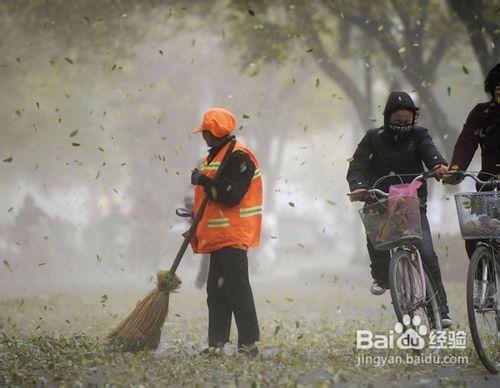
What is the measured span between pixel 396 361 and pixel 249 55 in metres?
14.1

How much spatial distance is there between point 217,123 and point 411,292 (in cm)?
199

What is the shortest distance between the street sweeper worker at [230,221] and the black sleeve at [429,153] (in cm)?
131

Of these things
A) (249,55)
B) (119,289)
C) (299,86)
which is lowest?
(119,289)

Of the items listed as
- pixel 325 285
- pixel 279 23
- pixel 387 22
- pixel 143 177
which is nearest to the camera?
pixel 387 22

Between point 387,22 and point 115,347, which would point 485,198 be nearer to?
point 115,347

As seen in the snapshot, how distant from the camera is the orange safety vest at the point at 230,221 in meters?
7.29

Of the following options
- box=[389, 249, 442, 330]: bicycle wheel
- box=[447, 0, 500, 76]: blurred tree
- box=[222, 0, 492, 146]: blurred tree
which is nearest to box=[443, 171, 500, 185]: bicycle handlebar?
box=[389, 249, 442, 330]: bicycle wheel

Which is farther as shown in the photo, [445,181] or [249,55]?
[249,55]

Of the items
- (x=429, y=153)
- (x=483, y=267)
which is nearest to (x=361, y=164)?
(x=429, y=153)

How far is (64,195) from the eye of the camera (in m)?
48.6

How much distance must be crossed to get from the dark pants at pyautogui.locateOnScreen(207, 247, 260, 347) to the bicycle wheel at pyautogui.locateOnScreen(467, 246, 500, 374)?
5.83ft

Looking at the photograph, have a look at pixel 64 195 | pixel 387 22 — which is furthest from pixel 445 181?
pixel 64 195

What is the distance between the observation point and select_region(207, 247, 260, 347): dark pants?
289 inches

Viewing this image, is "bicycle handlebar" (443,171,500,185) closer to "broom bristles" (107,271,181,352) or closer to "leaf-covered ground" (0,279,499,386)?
"leaf-covered ground" (0,279,499,386)
